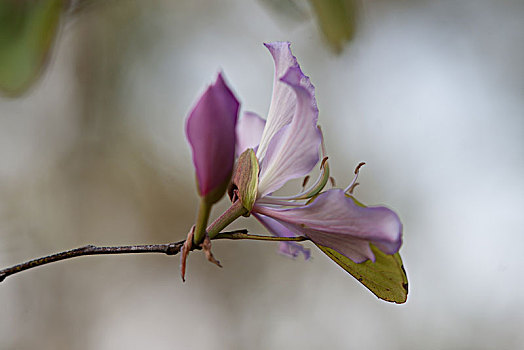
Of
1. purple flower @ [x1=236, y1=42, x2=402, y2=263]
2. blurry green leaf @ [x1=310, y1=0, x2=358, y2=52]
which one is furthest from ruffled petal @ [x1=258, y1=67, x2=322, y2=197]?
blurry green leaf @ [x1=310, y1=0, x2=358, y2=52]

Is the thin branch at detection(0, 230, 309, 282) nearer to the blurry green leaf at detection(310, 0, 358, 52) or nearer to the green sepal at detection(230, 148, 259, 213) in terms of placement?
the green sepal at detection(230, 148, 259, 213)

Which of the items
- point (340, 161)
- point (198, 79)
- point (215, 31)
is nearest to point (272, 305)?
point (340, 161)

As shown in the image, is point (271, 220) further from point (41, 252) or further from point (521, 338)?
point (521, 338)

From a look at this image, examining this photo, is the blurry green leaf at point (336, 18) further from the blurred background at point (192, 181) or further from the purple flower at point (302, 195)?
the blurred background at point (192, 181)

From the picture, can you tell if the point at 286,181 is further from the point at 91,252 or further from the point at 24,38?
the point at 24,38

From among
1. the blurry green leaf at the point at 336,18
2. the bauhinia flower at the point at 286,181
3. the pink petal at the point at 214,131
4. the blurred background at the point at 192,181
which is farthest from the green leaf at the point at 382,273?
the blurred background at the point at 192,181

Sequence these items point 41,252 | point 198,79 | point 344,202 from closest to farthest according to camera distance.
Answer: point 344,202 < point 41,252 < point 198,79
